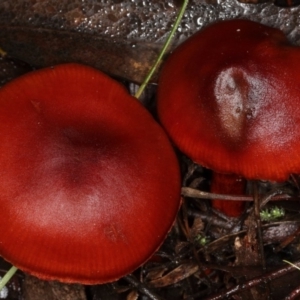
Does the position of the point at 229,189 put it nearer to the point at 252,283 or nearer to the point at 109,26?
the point at 252,283

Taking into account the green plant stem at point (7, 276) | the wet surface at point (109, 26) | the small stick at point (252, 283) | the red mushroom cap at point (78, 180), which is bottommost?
the small stick at point (252, 283)

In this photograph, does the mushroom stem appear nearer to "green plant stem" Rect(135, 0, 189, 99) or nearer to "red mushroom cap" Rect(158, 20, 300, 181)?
"red mushroom cap" Rect(158, 20, 300, 181)

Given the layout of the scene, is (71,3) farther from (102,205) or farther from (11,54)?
(102,205)

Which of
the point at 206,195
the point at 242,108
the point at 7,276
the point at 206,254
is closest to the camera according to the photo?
the point at 242,108

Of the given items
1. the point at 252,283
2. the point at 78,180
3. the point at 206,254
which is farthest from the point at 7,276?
the point at 252,283

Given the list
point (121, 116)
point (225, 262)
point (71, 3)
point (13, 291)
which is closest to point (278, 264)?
point (225, 262)

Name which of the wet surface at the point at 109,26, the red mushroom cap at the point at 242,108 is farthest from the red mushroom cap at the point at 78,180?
the wet surface at the point at 109,26

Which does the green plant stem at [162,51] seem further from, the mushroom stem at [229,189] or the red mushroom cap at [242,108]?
the mushroom stem at [229,189]
